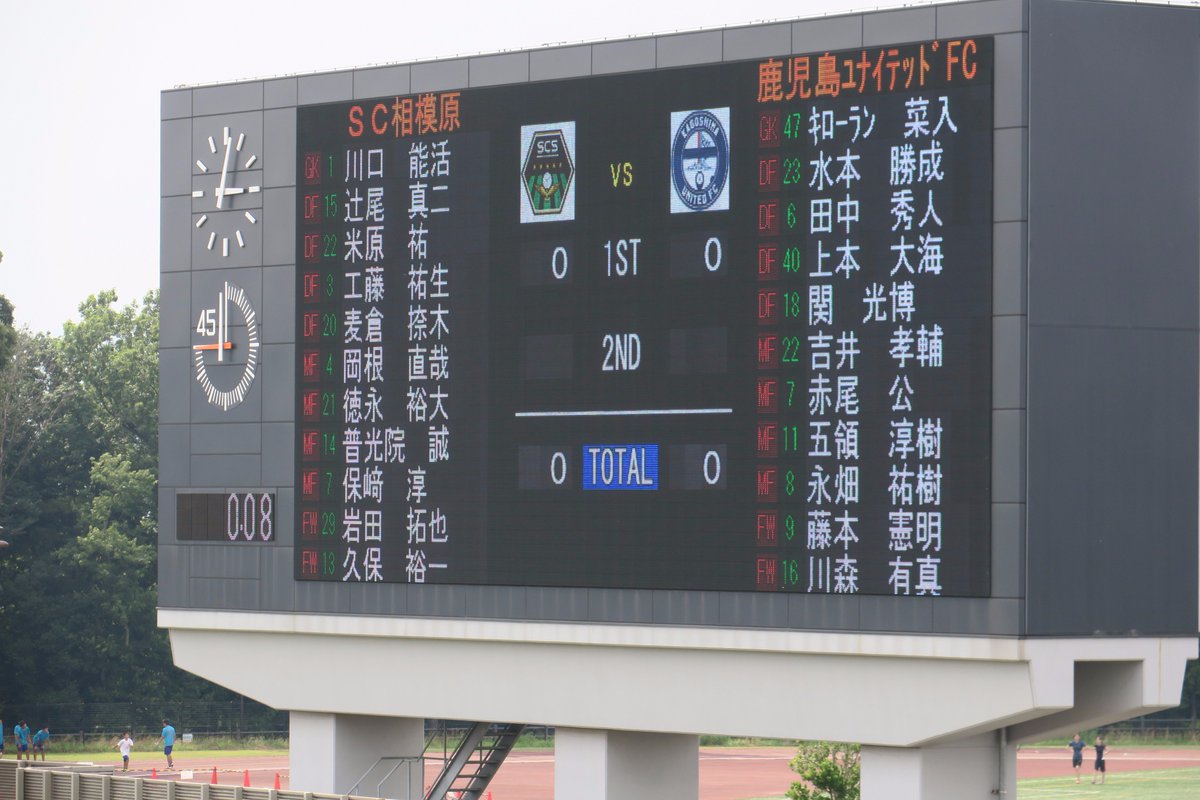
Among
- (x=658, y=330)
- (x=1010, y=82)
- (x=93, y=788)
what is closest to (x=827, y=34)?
(x=1010, y=82)

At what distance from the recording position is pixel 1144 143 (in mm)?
25484

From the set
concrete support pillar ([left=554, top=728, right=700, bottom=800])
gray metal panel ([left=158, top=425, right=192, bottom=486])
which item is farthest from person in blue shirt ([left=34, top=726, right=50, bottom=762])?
concrete support pillar ([left=554, top=728, right=700, bottom=800])

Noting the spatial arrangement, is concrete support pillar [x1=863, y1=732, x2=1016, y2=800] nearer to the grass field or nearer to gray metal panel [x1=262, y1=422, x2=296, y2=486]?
gray metal panel [x1=262, y1=422, x2=296, y2=486]

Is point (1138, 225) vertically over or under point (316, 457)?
over

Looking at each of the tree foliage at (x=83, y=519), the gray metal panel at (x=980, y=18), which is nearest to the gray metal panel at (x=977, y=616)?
the gray metal panel at (x=980, y=18)

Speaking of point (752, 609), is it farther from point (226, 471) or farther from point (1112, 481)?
point (226, 471)

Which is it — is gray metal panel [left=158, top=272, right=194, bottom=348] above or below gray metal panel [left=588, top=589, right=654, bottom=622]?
above

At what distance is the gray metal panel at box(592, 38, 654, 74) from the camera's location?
28.1 meters

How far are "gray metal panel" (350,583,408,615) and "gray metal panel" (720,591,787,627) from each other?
537cm

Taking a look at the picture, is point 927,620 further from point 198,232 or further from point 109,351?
point 109,351

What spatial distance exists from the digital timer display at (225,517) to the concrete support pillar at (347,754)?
304 centimetres

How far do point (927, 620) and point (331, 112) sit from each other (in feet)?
40.3

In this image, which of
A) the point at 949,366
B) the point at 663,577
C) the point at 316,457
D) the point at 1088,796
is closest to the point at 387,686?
the point at 316,457

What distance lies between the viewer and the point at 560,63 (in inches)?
1136
